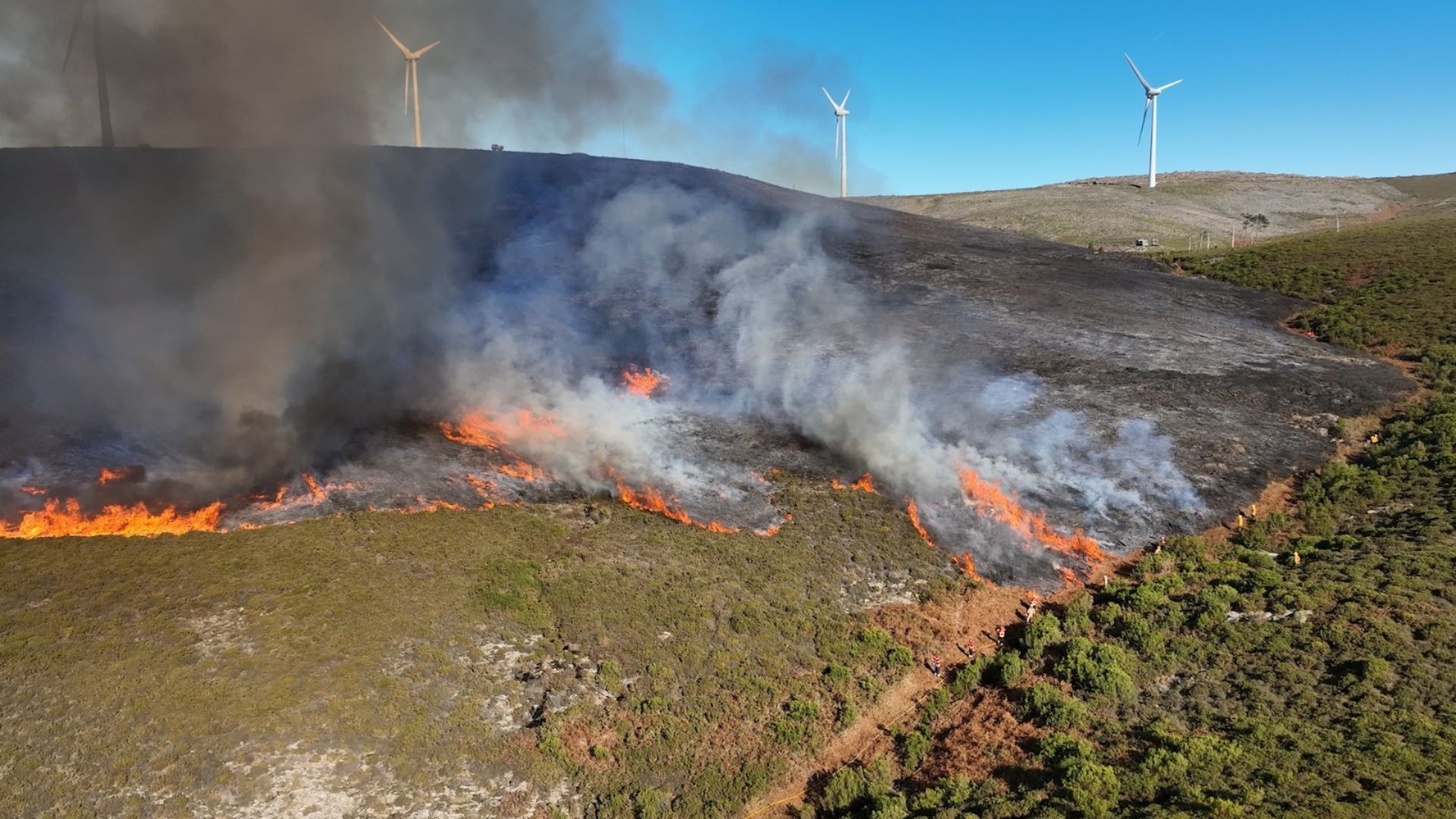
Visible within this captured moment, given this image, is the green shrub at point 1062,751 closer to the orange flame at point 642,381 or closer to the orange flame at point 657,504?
the orange flame at point 657,504

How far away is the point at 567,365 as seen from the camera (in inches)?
1282

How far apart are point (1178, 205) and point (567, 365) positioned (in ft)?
367

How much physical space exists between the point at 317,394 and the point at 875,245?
1435 inches

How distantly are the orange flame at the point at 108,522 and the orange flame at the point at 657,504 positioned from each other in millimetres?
11591

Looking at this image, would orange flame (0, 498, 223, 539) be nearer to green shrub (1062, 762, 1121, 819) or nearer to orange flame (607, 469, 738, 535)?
orange flame (607, 469, 738, 535)

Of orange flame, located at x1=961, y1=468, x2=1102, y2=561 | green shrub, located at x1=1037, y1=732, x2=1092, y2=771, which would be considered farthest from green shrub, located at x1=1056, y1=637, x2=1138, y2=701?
orange flame, located at x1=961, y1=468, x2=1102, y2=561

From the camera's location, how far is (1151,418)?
30547 millimetres

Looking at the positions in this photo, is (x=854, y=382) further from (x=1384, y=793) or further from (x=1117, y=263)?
(x=1117, y=263)

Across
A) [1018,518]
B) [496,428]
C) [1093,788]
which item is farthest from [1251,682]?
[496,428]

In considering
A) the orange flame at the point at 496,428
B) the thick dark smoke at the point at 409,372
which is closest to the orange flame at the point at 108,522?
the thick dark smoke at the point at 409,372

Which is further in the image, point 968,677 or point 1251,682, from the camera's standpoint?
point 968,677

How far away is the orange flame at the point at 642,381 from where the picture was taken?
105ft

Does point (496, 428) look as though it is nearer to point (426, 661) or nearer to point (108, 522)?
point (108, 522)

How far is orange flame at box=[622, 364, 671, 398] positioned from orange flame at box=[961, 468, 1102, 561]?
1288 cm
